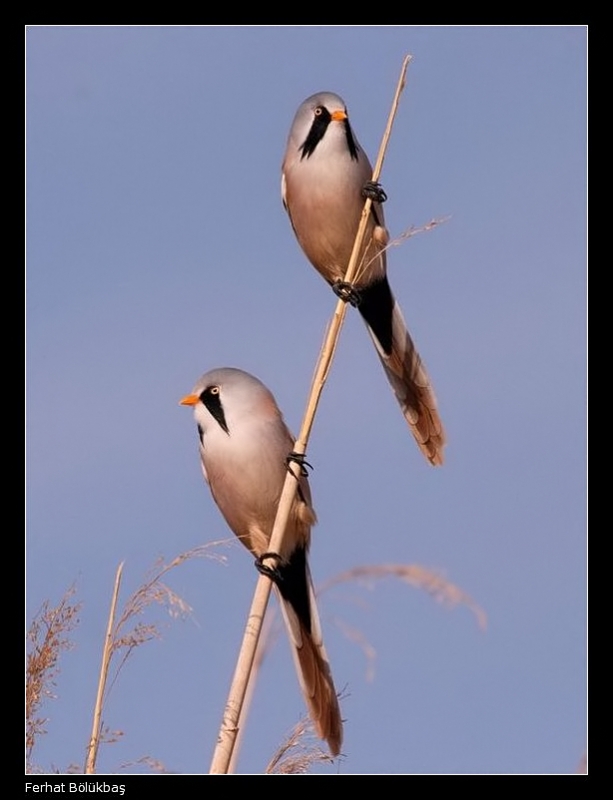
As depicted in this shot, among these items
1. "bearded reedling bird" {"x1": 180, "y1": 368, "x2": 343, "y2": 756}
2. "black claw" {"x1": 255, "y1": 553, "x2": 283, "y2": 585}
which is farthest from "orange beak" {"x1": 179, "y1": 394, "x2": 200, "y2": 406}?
"black claw" {"x1": 255, "y1": 553, "x2": 283, "y2": 585}

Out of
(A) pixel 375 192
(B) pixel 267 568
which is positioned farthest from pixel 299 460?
(A) pixel 375 192

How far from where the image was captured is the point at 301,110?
4.79 metres

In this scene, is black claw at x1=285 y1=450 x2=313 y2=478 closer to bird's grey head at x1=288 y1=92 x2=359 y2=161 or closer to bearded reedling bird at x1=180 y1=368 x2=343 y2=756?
bearded reedling bird at x1=180 y1=368 x2=343 y2=756

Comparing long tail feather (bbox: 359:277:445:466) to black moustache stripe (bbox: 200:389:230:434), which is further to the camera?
long tail feather (bbox: 359:277:445:466)

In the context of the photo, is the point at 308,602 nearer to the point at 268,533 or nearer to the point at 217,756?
the point at 268,533

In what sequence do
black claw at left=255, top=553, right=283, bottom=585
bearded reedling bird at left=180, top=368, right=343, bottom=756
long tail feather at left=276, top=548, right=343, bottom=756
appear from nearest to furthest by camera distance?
black claw at left=255, top=553, right=283, bottom=585
long tail feather at left=276, top=548, right=343, bottom=756
bearded reedling bird at left=180, top=368, right=343, bottom=756

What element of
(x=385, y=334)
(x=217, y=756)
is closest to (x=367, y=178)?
(x=385, y=334)

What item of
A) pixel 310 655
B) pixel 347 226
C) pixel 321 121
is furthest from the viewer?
pixel 347 226

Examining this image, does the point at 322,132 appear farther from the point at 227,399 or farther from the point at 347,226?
the point at 227,399

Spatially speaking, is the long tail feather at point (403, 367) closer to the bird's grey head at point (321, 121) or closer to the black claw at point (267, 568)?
the bird's grey head at point (321, 121)

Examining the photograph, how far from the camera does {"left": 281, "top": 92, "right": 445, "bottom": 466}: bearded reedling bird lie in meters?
4.70

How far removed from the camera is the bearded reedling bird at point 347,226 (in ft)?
15.4

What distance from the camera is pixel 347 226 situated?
16.0 ft

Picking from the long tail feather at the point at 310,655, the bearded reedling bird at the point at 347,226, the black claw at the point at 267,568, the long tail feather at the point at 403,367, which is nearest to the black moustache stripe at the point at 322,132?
the bearded reedling bird at the point at 347,226
